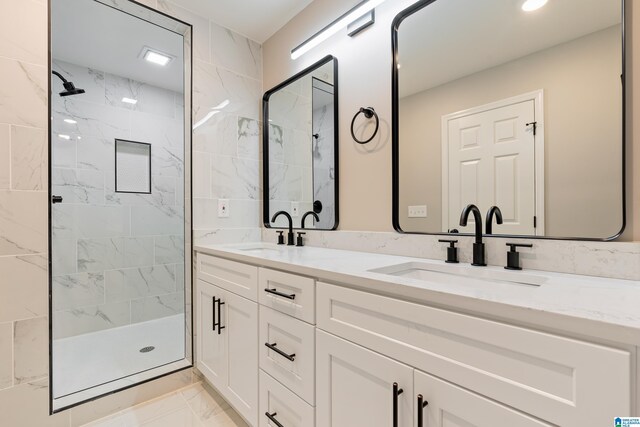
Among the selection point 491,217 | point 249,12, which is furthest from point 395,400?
point 249,12

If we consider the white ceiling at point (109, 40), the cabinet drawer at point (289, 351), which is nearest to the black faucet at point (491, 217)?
the cabinet drawer at point (289, 351)

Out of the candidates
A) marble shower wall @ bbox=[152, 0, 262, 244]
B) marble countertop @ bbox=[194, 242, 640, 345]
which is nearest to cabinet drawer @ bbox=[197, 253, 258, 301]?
marble shower wall @ bbox=[152, 0, 262, 244]

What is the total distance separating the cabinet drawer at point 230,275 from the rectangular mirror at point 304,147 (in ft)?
1.85

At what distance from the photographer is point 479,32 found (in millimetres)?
1159

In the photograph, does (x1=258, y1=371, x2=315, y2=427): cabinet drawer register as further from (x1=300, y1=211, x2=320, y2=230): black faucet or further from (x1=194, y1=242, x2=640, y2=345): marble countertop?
(x1=300, y1=211, x2=320, y2=230): black faucet

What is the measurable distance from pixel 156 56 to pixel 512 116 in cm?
266

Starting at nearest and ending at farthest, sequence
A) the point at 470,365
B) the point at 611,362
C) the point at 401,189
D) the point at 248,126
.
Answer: the point at 611,362
the point at 470,365
the point at 401,189
the point at 248,126

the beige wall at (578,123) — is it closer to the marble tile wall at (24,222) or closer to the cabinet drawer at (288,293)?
the cabinet drawer at (288,293)

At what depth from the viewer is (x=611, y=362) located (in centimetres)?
47

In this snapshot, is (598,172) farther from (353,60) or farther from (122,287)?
(122,287)

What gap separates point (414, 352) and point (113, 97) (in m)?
3.27

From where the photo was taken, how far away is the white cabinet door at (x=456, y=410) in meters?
0.58

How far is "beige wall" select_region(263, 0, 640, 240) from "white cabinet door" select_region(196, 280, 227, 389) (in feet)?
2.83

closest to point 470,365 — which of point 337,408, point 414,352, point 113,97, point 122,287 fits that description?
point 414,352
